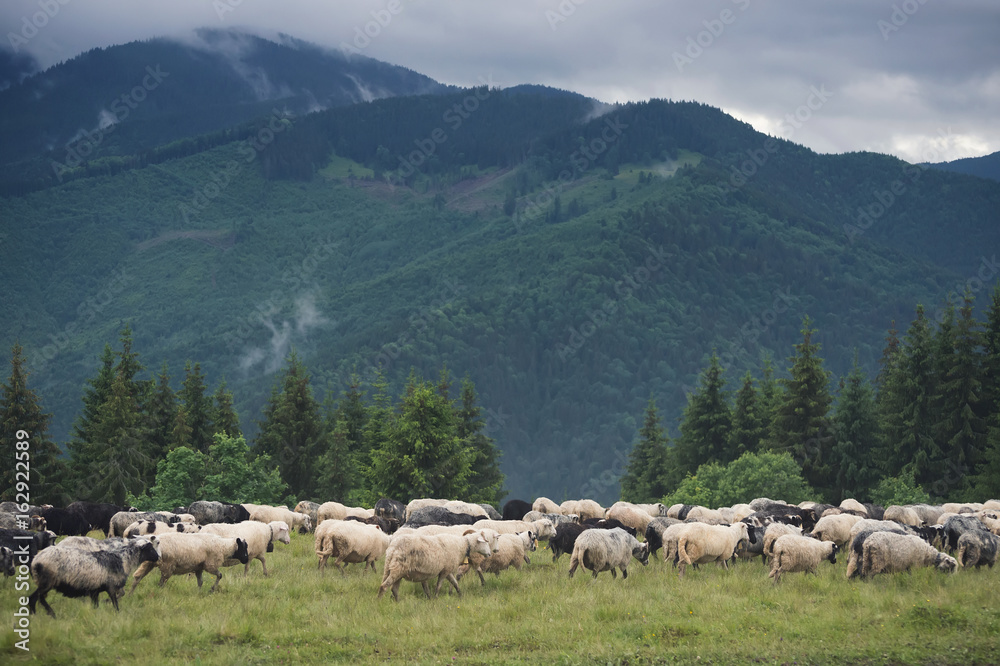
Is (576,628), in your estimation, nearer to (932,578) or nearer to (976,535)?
(932,578)

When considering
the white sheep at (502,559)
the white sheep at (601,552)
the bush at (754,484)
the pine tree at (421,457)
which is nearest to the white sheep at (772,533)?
the white sheep at (601,552)

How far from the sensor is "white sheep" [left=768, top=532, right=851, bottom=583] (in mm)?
24828

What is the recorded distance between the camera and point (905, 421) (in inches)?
2510

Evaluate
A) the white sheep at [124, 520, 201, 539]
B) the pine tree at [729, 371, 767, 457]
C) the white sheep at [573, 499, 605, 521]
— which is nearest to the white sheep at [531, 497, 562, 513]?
the white sheep at [573, 499, 605, 521]

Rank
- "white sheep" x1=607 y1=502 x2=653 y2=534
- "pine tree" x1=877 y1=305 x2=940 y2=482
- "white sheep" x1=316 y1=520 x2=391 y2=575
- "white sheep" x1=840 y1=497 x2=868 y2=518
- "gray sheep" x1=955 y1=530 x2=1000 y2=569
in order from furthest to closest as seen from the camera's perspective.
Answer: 1. "pine tree" x1=877 y1=305 x2=940 y2=482
2. "white sheep" x1=840 y1=497 x2=868 y2=518
3. "white sheep" x1=607 y1=502 x2=653 y2=534
4. "gray sheep" x1=955 y1=530 x2=1000 y2=569
5. "white sheep" x1=316 y1=520 x2=391 y2=575

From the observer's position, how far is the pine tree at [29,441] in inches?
2172

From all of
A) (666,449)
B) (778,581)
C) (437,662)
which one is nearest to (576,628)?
(437,662)

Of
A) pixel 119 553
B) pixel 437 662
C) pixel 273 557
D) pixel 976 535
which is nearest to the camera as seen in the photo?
pixel 437 662

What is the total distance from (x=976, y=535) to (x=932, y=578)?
3921 millimetres

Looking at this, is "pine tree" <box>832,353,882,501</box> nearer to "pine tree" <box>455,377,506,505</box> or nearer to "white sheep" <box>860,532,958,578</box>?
"pine tree" <box>455,377,506,505</box>

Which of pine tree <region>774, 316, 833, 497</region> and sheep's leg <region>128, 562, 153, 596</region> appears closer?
sheep's leg <region>128, 562, 153, 596</region>

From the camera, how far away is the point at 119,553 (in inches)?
806

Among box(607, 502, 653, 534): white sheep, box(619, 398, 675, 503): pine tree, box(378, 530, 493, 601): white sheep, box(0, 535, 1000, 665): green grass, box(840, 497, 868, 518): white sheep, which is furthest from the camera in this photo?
box(619, 398, 675, 503): pine tree

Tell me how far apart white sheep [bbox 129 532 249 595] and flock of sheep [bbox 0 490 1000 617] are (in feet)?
0.09
